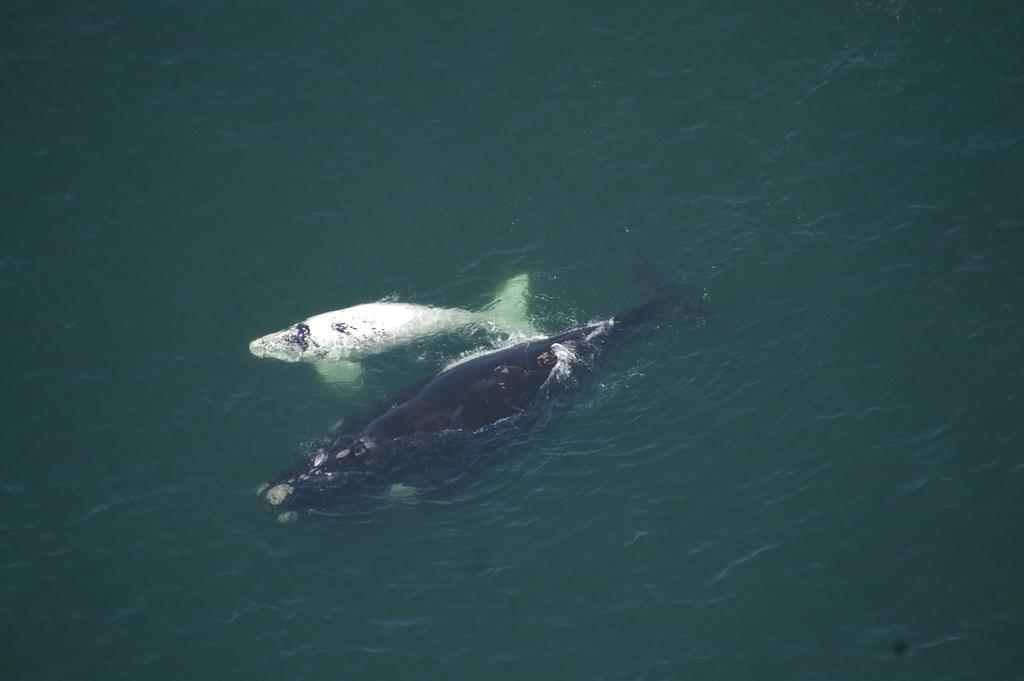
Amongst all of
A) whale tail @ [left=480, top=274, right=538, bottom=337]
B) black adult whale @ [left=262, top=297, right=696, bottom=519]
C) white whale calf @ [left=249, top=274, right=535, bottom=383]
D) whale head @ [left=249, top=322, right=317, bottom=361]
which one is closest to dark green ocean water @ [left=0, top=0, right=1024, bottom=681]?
whale head @ [left=249, top=322, right=317, bottom=361]

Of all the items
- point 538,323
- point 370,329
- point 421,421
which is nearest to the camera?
point 421,421

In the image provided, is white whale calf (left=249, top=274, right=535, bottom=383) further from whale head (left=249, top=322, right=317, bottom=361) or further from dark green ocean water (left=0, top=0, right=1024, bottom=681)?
dark green ocean water (left=0, top=0, right=1024, bottom=681)

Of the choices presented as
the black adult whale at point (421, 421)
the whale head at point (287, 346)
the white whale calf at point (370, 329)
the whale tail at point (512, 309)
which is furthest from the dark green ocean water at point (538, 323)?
Result: the black adult whale at point (421, 421)

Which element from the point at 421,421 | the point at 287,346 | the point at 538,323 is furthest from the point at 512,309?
the point at 287,346

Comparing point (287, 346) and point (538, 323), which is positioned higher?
point (287, 346)

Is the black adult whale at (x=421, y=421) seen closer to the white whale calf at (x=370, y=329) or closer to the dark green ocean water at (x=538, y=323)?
the dark green ocean water at (x=538, y=323)

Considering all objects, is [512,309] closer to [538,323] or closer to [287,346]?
[538,323]

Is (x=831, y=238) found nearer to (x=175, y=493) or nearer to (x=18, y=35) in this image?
(x=175, y=493)
